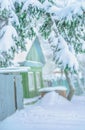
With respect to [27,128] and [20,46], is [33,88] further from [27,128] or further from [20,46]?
[27,128]

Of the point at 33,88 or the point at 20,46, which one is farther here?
the point at 33,88

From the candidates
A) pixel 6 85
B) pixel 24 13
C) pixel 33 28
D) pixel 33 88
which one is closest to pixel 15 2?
pixel 24 13

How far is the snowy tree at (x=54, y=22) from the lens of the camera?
42.4 ft

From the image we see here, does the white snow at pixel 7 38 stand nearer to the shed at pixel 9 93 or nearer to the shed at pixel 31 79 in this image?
the shed at pixel 9 93

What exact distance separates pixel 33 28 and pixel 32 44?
13.1 meters

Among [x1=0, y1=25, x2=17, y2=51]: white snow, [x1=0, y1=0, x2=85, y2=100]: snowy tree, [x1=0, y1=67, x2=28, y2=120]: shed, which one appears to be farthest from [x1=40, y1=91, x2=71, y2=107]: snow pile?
[x1=0, y1=25, x2=17, y2=51]: white snow

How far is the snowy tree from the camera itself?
42.4 ft

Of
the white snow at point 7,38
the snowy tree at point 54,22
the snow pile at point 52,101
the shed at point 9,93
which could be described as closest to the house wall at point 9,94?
the shed at point 9,93

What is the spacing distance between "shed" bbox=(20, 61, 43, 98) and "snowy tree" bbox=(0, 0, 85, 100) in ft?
28.2

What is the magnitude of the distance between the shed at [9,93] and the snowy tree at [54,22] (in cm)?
187

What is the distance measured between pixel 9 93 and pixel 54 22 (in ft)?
13.7

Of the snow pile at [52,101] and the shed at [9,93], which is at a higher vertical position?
the shed at [9,93]

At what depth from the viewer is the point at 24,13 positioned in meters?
14.8

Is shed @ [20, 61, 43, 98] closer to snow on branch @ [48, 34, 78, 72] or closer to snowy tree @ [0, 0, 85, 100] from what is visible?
snowy tree @ [0, 0, 85, 100]
